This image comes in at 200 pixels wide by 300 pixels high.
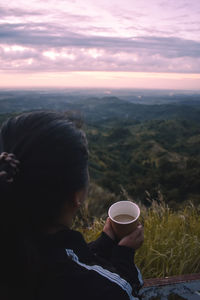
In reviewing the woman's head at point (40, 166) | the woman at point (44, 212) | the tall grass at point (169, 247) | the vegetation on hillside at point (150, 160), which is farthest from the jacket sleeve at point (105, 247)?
the vegetation on hillside at point (150, 160)

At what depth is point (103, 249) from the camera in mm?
1587

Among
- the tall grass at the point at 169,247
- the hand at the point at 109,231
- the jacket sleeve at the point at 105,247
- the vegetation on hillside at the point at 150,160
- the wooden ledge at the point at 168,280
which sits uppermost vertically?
the hand at the point at 109,231

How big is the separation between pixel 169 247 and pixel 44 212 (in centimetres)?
190

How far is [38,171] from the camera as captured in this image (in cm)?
99

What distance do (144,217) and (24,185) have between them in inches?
99.2

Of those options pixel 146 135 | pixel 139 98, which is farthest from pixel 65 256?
pixel 139 98

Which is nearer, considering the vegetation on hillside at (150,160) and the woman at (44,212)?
the woman at (44,212)

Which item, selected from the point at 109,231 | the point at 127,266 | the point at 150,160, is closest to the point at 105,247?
the point at 109,231

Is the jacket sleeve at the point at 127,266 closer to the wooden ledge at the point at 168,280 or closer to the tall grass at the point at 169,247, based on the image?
the wooden ledge at the point at 168,280

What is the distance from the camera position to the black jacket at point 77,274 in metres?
0.99

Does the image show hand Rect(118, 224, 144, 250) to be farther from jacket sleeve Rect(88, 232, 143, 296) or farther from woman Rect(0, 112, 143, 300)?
woman Rect(0, 112, 143, 300)

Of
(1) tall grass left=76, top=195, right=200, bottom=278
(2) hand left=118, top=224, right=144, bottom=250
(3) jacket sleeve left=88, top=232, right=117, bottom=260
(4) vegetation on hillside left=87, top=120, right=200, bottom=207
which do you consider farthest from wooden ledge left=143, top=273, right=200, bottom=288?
(4) vegetation on hillside left=87, top=120, right=200, bottom=207

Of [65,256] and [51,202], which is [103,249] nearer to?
[65,256]

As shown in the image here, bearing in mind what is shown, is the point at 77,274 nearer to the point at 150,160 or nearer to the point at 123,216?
the point at 123,216
